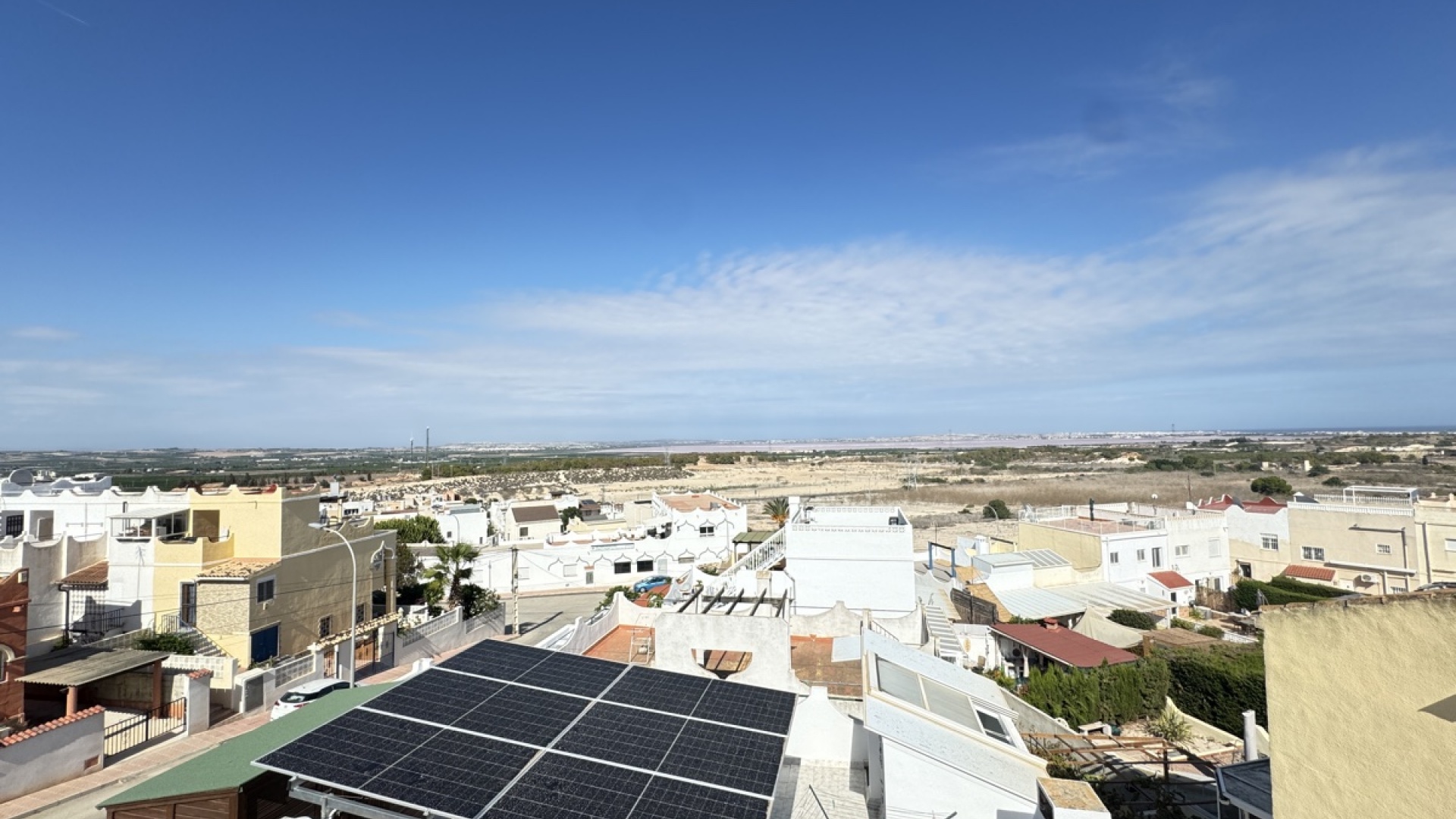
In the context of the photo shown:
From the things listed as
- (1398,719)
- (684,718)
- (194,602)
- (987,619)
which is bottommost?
(987,619)

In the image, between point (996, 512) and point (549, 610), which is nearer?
point (549, 610)

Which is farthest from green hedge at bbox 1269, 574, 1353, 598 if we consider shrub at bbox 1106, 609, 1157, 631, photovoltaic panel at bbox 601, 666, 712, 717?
photovoltaic panel at bbox 601, 666, 712, 717

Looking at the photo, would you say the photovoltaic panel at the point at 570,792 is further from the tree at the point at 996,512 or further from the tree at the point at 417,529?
the tree at the point at 996,512

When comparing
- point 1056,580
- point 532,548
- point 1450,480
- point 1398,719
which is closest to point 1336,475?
point 1450,480

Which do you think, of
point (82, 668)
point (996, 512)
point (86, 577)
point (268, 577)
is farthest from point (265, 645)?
point (996, 512)

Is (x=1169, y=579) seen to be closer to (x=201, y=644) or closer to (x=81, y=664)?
(x=201, y=644)

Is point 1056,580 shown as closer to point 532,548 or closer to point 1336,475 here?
point 532,548

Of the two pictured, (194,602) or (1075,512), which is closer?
(194,602)
